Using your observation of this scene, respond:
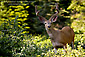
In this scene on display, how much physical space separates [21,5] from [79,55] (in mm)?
8382

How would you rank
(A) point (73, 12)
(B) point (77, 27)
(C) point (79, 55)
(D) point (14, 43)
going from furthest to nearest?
(A) point (73, 12)
(B) point (77, 27)
(D) point (14, 43)
(C) point (79, 55)

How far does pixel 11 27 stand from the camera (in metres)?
4.41

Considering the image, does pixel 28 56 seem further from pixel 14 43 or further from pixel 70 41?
pixel 70 41

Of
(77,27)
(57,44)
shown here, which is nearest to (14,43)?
(57,44)

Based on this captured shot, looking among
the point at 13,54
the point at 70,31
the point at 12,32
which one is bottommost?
the point at 70,31

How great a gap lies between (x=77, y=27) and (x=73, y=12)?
7.95 ft

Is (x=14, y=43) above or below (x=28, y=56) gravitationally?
above

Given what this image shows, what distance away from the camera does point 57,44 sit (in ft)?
20.1

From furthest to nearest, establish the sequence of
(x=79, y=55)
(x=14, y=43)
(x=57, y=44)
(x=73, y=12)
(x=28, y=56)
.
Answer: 1. (x=73, y=12)
2. (x=57, y=44)
3. (x=14, y=43)
4. (x=28, y=56)
5. (x=79, y=55)

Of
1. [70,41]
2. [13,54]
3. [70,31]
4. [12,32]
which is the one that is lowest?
[70,41]

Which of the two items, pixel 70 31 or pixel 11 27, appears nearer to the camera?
pixel 11 27

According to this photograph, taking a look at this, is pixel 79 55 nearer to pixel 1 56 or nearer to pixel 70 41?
pixel 1 56

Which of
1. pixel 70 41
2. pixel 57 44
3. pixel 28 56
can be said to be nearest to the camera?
pixel 28 56

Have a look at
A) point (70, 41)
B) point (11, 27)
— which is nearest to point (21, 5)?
point (70, 41)
